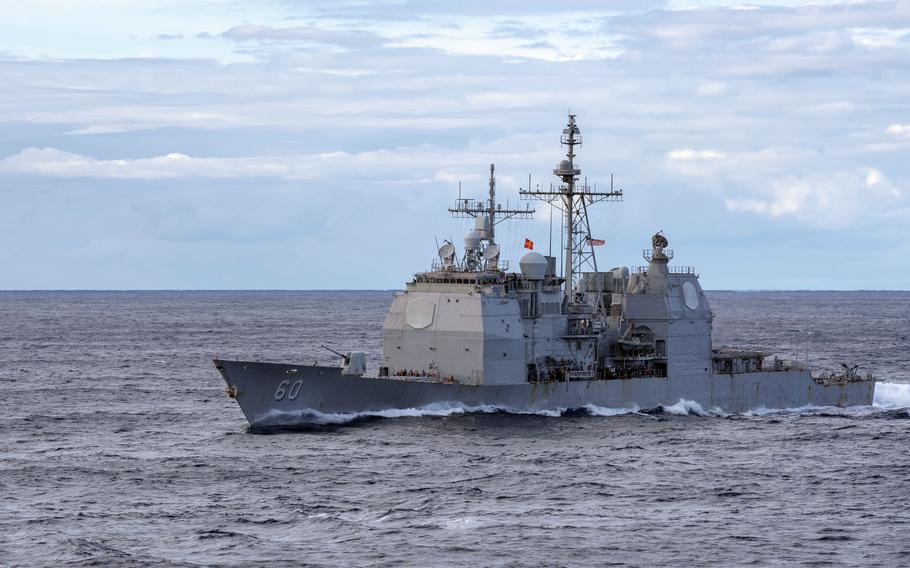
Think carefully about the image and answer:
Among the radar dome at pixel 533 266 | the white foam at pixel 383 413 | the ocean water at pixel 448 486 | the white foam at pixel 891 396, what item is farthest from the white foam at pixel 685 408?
the white foam at pixel 891 396

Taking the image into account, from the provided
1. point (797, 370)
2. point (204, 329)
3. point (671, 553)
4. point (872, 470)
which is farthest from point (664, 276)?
point (204, 329)

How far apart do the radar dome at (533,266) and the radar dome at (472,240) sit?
70.2 inches

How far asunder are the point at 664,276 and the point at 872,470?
14417mm

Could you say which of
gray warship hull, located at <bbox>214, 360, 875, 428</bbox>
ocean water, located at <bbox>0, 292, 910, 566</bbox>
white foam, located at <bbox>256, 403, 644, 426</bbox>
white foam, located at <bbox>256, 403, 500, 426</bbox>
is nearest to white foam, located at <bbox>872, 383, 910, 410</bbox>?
ocean water, located at <bbox>0, 292, 910, 566</bbox>

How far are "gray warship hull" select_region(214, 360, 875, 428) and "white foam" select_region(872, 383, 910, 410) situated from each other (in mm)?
9674

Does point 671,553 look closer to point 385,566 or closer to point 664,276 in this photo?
point 385,566

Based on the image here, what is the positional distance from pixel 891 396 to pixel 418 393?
2759 centimetres

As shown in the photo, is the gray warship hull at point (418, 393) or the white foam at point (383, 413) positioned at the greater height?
the gray warship hull at point (418, 393)

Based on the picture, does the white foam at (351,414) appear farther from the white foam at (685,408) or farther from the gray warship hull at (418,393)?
the white foam at (685,408)

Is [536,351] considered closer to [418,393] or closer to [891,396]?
[418,393]

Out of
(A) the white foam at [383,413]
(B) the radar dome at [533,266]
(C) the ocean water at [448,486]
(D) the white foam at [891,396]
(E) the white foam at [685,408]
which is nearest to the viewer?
(C) the ocean water at [448,486]

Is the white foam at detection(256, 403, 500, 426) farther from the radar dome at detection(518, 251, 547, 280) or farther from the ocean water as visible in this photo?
the radar dome at detection(518, 251, 547, 280)

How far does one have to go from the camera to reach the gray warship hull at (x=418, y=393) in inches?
1661

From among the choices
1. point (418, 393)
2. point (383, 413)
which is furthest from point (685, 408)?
point (383, 413)
